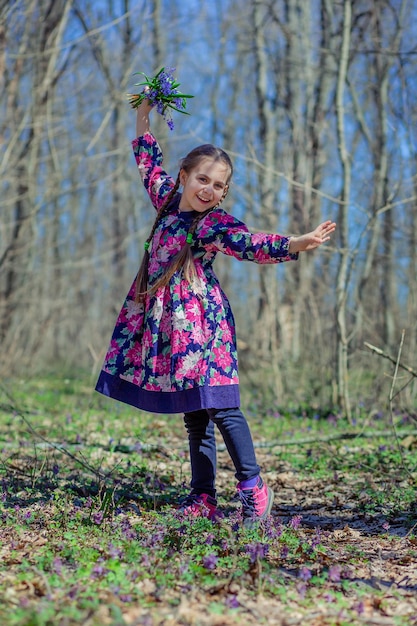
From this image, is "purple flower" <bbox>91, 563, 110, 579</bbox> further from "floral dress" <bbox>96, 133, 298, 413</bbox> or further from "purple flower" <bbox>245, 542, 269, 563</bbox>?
"floral dress" <bbox>96, 133, 298, 413</bbox>

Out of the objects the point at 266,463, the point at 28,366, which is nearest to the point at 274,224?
the point at 266,463

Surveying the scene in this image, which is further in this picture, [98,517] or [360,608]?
[98,517]

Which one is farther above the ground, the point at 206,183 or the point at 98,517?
the point at 206,183

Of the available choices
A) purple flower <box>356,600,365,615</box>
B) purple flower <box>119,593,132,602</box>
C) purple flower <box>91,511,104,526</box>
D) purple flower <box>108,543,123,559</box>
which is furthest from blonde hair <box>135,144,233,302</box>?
purple flower <box>356,600,365,615</box>

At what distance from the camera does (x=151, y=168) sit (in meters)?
3.61

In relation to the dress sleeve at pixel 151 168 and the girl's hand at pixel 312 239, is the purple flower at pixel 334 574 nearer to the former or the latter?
the girl's hand at pixel 312 239

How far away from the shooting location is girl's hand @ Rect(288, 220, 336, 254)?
2893 mm

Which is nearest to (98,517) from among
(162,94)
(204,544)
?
(204,544)

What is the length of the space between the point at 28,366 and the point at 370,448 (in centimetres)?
657

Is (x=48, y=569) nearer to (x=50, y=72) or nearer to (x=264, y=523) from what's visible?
(x=264, y=523)

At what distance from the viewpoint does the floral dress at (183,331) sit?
308cm

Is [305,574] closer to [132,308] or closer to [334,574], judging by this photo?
[334,574]

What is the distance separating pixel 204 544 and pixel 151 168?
1.92 meters

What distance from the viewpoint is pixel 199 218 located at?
10.6ft
